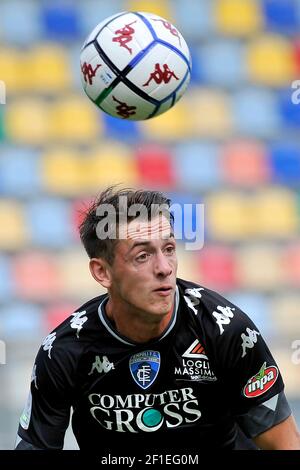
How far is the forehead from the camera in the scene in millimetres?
3166

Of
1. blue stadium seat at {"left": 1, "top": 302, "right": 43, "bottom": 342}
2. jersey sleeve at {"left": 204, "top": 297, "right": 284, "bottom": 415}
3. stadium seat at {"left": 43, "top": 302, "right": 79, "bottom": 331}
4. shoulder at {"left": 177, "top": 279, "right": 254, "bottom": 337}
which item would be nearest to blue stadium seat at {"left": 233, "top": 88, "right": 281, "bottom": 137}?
stadium seat at {"left": 43, "top": 302, "right": 79, "bottom": 331}

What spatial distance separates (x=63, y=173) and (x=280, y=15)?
2.03 m

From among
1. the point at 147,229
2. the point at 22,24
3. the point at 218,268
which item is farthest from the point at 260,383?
the point at 22,24

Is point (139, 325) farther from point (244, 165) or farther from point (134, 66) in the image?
point (244, 165)

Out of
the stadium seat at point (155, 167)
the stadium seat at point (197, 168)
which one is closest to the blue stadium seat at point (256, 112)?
the stadium seat at point (197, 168)

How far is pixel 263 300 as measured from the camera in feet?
19.9

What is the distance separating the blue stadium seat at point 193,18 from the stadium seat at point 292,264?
1.74 metres

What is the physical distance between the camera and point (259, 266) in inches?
246

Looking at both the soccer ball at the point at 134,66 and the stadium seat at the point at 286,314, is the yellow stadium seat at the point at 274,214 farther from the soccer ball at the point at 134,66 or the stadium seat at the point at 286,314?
the soccer ball at the point at 134,66

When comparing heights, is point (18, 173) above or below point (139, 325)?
above

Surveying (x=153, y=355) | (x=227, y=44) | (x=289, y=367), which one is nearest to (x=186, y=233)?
(x=289, y=367)

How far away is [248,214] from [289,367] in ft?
3.83

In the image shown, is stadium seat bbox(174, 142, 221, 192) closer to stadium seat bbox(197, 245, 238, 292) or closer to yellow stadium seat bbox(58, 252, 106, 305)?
stadium seat bbox(197, 245, 238, 292)

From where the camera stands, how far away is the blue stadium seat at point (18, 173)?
6410mm
